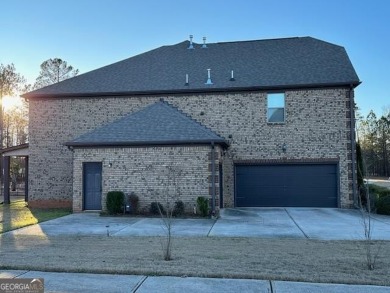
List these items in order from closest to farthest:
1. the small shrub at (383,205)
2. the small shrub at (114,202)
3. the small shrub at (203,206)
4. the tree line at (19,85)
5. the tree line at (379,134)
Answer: the small shrub at (203,206)
the small shrub at (114,202)
the small shrub at (383,205)
the tree line at (19,85)
the tree line at (379,134)

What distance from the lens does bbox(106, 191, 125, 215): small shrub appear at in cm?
1567

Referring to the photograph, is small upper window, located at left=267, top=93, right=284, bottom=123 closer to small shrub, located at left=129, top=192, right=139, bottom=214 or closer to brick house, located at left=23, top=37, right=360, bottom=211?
brick house, located at left=23, top=37, right=360, bottom=211

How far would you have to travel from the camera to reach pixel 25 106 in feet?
138

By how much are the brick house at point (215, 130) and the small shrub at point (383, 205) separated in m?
1.65

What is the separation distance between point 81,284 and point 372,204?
14784 mm

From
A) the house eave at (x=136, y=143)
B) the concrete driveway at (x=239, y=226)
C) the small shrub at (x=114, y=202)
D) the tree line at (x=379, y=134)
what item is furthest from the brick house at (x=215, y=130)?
the tree line at (x=379, y=134)

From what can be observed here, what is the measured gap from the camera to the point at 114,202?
51.4ft

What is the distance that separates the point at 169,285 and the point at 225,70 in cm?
1625

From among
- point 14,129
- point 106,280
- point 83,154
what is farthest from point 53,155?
point 14,129

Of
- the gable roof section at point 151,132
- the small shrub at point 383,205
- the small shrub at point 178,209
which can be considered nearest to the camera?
the small shrub at point 178,209

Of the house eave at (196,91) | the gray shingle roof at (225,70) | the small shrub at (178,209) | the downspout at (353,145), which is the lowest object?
the small shrub at (178,209)

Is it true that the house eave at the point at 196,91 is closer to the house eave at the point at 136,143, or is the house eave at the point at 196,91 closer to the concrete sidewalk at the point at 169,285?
the house eave at the point at 136,143

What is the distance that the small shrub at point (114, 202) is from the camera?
15.7 metres

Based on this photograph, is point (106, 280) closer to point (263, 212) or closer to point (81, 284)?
point (81, 284)
